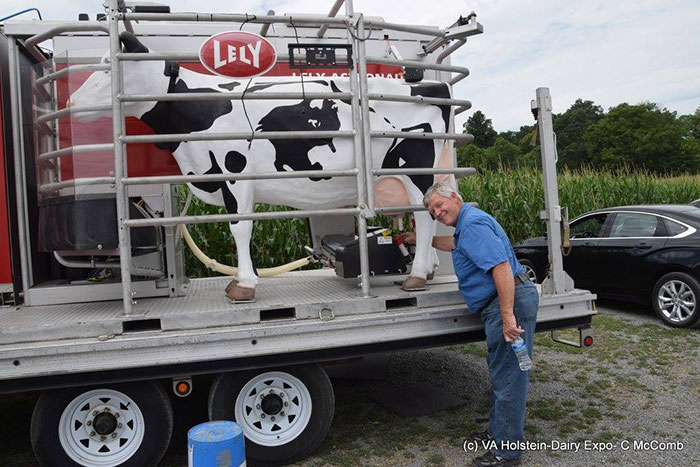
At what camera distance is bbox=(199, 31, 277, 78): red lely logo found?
3539 millimetres

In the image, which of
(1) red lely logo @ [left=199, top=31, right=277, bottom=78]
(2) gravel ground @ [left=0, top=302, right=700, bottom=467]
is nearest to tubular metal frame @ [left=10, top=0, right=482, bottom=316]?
(1) red lely logo @ [left=199, top=31, right=277, bottom=78]

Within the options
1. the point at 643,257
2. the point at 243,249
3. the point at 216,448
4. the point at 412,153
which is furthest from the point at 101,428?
the point at 643,257

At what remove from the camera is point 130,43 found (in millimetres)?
3691

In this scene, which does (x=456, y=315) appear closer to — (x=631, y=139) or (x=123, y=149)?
(x=123, y=149)

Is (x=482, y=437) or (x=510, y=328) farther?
(x=482, y=437)

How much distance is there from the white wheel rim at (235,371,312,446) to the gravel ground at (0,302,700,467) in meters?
0.32

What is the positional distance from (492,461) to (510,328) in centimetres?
91

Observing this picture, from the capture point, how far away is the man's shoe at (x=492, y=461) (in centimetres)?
366

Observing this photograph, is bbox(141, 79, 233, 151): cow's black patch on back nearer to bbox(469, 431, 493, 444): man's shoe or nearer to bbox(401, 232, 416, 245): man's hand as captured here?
bbox(401, 232, 416, 245): man's hand

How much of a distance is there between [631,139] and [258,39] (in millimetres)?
53091

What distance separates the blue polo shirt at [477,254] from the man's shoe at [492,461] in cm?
95

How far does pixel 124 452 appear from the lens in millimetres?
3457

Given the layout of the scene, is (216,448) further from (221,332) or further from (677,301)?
(677,301)

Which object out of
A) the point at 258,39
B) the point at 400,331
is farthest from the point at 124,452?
the point at 258,39
